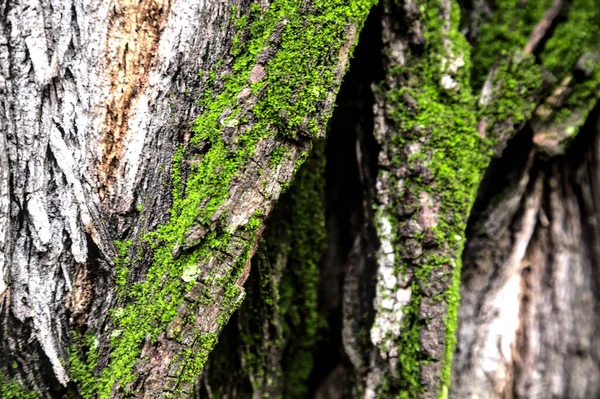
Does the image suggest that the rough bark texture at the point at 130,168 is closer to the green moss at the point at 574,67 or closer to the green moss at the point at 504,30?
the green moss at the point at 504,30

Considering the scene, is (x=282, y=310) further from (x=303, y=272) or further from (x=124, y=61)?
(x=124, y=61)

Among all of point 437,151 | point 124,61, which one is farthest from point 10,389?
point 437,151

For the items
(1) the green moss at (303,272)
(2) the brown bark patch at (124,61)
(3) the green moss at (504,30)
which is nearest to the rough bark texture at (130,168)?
(2) the brown bark patch at (124,61)

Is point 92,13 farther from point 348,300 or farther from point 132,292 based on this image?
point 348,300

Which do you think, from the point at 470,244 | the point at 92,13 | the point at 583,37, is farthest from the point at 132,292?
the point at 583,37

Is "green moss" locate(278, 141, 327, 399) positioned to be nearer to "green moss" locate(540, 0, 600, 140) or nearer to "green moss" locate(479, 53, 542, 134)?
"green moss" locate(479, 53, 542, 134)

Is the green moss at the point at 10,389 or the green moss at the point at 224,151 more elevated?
the green moss at the point at 224,151

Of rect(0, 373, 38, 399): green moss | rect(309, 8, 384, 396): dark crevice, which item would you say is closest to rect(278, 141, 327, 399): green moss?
rect(309, 8, 384, 396): dark crevice
